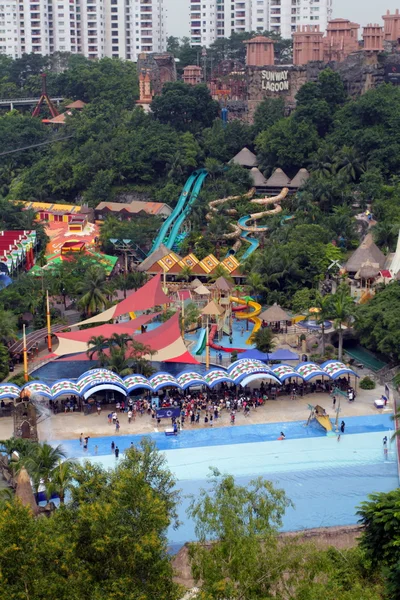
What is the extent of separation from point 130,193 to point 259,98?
11591mm

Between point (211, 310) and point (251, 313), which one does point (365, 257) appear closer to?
point (251, 313)

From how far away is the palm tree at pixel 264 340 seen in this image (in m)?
44.9

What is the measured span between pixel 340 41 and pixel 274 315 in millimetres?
31927

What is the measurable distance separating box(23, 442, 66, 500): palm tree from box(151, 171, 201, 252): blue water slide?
95.2ft

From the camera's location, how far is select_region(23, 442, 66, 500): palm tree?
30.7 meters

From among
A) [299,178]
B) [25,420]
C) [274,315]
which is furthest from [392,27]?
[25,420]

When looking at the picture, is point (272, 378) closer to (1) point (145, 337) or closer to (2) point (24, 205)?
(1) point (145, 337)

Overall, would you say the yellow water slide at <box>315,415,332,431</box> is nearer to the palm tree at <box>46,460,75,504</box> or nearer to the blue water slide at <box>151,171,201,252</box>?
the palm tree at <box>46,460,75,504</box>

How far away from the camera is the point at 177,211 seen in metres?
64.1

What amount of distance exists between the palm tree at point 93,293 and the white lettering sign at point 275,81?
28.2 meters

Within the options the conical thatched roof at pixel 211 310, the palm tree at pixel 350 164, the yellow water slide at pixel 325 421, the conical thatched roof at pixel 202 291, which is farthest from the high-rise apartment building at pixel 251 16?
the yellow water slide at pixel 325 421

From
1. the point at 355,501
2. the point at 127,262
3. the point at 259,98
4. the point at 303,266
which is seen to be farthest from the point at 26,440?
the point at 259,98

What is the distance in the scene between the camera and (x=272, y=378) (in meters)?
41.1

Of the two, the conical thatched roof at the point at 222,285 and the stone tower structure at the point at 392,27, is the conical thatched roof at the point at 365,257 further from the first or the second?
the stone tower structure at the point at 392,27
